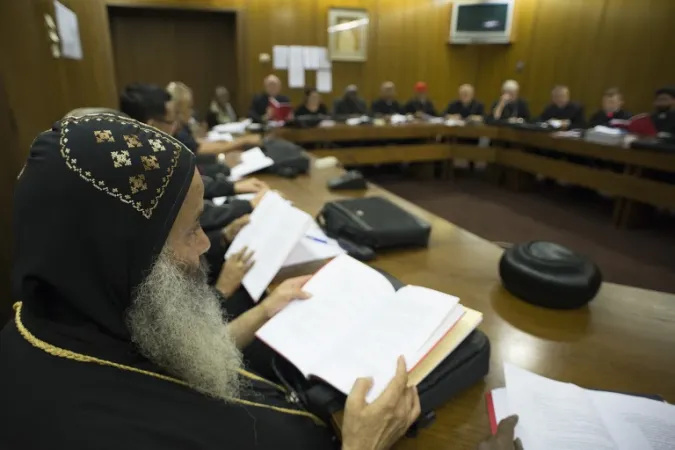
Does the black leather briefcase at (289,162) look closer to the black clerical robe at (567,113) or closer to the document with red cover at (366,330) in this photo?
the document with red cover at (366,330)

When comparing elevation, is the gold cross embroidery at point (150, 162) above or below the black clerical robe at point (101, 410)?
above

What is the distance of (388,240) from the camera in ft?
5.04

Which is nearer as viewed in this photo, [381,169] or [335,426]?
[335,426]

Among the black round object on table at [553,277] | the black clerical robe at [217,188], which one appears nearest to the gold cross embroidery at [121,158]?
the black round object on table at [553,277]

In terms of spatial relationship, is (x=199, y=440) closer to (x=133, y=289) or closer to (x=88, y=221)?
(x=133, y=289)

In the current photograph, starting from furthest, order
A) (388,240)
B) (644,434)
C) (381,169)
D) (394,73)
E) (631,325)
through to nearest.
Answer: (394,73) → (381,169) → (388,240) → (631,325) → (644,434)

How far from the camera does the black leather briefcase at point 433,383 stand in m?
0.85

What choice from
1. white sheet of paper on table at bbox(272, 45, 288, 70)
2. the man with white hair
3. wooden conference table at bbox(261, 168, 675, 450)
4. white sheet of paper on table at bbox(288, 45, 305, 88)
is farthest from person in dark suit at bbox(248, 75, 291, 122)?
wooden conference table at bbox(261, 168, 675, 450)

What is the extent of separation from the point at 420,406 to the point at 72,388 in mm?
597

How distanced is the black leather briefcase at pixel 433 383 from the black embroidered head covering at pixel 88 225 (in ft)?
1.23

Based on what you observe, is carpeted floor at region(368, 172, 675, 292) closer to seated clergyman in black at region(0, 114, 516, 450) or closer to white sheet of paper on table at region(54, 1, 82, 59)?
seated clergyman in black at region(0, 114, 516, 450)

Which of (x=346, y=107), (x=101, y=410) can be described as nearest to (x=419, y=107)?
(x=346, y=107)

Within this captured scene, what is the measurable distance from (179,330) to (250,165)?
2.06 meters

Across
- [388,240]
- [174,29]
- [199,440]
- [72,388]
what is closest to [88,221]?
[72,388]
